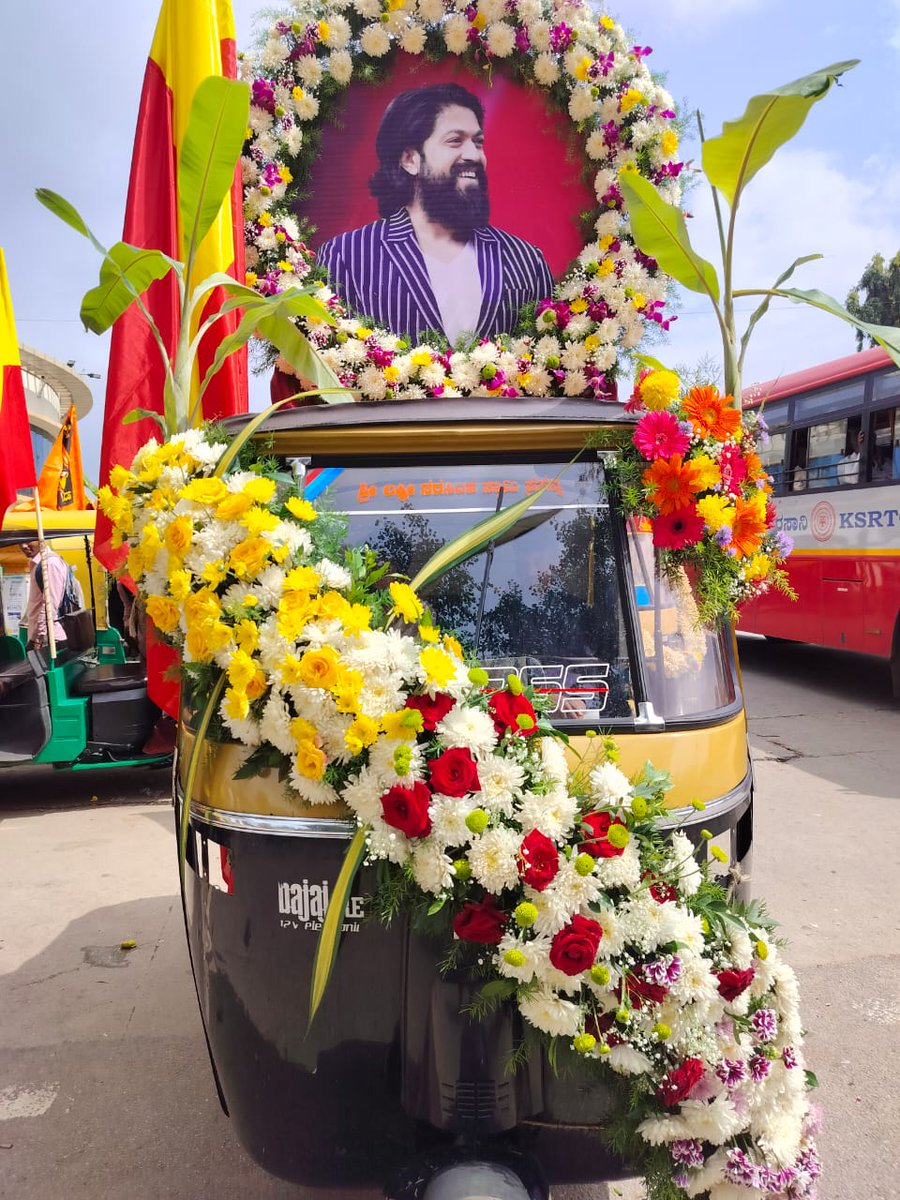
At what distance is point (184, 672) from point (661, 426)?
1380mm

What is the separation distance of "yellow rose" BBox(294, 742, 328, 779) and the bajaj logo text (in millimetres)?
282

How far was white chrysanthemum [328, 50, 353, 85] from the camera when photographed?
4562 mm

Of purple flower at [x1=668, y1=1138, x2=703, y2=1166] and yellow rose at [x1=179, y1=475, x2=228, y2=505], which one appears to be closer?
purple flower at [x1=668, y1=1138, x2=703, y2=1166]

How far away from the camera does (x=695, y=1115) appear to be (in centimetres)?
187

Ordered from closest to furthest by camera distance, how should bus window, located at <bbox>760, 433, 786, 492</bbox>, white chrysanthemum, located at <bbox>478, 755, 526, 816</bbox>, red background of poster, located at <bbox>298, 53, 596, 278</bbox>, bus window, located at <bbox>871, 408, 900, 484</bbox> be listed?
white chrysanthemum, located at <bbox>478, 755, 526, 816</bbox>
red background of poster, located at <bbox>298, 53, 596, 278</bbox>
bus window, located at <bbox>871, 408, 900, 484</bbox>
bus window, located at <bbox>760, 433, 786, 492</bbox>

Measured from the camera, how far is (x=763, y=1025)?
200cm

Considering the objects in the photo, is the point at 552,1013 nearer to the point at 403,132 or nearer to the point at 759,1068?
the point at 759,1068

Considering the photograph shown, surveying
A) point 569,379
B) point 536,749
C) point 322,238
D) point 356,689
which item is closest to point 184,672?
point 356,689

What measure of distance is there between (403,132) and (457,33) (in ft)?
1.80

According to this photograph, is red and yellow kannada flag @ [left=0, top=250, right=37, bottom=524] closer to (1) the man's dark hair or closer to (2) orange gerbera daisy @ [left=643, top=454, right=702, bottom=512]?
(1) the man's dark hair

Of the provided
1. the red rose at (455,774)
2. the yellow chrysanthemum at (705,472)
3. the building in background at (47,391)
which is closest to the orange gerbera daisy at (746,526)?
the yellow chrysanthemum at (705,472)

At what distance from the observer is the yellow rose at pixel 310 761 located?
1925mm

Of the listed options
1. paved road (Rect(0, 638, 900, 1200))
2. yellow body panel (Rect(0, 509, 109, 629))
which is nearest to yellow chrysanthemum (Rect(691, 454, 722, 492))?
paved road (Rect(0, 638, 900, 1200))

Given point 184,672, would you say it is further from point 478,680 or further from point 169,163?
point 169,163
